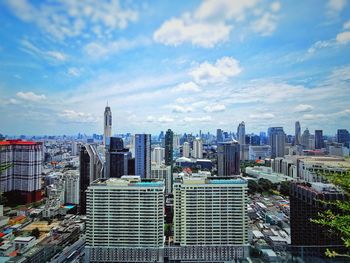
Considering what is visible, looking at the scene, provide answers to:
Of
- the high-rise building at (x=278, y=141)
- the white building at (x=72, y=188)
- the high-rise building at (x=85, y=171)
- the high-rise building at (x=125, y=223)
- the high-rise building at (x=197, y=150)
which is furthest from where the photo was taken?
the high-rise building at (x=197, y=150)

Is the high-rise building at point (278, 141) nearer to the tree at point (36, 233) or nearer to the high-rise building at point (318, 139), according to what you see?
the high-rise building at point (318, 139)

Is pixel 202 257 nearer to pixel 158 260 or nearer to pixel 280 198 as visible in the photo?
pixel 158 260

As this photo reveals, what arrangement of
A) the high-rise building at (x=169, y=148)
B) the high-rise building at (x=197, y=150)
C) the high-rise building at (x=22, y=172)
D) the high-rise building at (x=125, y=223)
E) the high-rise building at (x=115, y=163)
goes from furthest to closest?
the high-rise building at (x=197, y=150)
the high-rise building at (x=169, y=148)
the high-rise building at (x=115, y=163)
the high-rise building at (x=22, y=172)
the high-rise building at (x=125, y=223)

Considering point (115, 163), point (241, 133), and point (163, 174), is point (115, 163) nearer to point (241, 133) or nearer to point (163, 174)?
point (163, 174)

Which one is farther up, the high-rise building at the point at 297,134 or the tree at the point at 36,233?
the high-rise building at the point at 297,134

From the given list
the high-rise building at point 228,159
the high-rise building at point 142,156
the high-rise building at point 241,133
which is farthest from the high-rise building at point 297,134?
the high-rise building at point 142,156

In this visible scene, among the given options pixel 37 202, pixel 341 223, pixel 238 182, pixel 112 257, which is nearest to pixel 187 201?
pixel 238 182

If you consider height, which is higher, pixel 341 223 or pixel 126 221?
pixel 341 223
